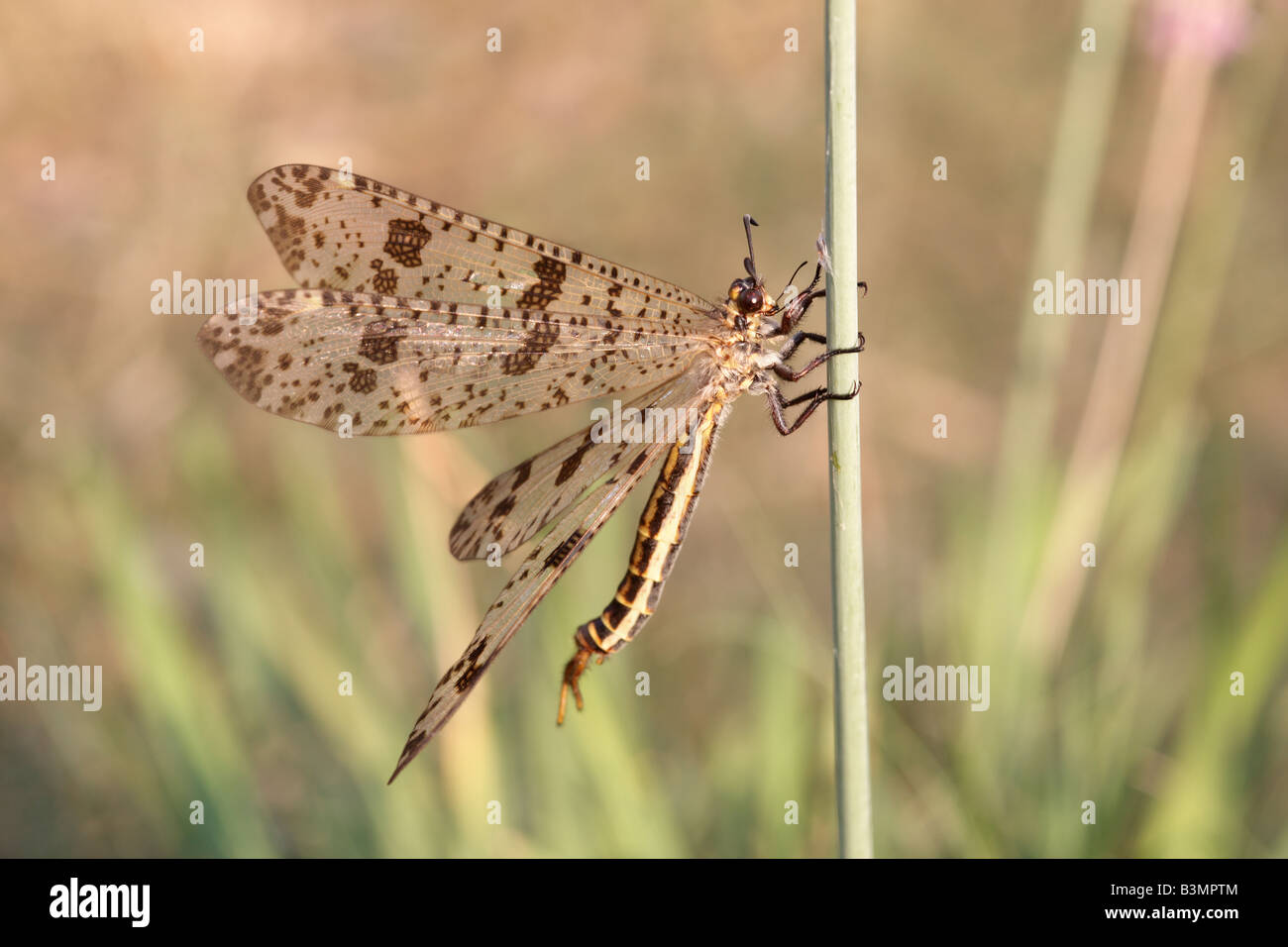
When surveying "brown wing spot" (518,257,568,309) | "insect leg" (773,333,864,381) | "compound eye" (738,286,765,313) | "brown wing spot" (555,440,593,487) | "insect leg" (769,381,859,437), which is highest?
"brown wing spot" (518,257,568,309)

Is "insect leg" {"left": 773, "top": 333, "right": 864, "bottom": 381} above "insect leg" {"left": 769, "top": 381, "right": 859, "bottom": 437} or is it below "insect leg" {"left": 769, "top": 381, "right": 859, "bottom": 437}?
above

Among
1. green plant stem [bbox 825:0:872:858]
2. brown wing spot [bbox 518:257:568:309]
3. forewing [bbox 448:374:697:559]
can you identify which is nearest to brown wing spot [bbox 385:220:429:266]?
brown wing spot [bbox 518:257:568:309]

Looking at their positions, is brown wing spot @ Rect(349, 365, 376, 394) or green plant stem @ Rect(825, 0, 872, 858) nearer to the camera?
green plant stem @ Rect(825, 0, 872, 858)

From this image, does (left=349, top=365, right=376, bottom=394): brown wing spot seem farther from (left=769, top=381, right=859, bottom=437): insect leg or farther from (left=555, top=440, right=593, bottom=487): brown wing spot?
(left=769, top=381, right=859, bottom=437): insect leg

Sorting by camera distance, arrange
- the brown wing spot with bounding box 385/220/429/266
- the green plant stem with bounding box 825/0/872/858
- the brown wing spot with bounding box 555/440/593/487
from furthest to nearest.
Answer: the brown wing spot with bounding box 555/440/593/487 → the brown wing spot with bounding box 385/220/429/266 → the green plant stem with bounding box 825/0/872/858

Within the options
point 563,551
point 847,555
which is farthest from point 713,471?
point 847,555

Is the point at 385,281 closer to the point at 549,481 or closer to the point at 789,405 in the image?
the point at 549,481

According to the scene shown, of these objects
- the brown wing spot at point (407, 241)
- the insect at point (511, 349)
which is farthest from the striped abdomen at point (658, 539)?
the brown wing spot at point (407, 241)
